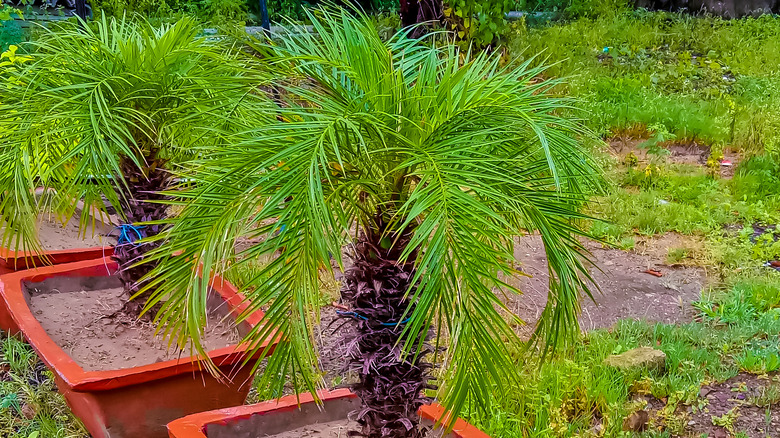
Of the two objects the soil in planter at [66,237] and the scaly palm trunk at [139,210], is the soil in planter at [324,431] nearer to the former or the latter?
the scaly palm trunk at [139,210]

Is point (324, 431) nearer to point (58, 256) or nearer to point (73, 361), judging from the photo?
point (73, 361)

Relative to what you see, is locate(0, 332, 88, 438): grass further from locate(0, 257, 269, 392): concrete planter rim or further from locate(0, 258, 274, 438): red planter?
locate(0, 257, 269, 392): concrete planter rim

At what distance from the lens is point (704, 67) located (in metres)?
6.91

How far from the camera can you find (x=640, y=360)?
2705mm

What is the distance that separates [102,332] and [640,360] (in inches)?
79.3

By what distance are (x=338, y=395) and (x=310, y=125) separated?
38.4 inches

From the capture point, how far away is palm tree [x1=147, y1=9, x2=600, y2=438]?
3.78 ft

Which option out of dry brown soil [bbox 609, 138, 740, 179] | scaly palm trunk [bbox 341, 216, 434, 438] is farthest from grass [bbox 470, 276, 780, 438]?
dry brown soil [bbox 609, 138, 740, 179]

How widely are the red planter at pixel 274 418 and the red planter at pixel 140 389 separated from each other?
0.46ft

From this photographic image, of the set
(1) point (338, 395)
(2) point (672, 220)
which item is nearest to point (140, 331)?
(1) point (338, 395)

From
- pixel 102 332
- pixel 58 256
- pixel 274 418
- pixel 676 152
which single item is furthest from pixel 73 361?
pixel 676 152

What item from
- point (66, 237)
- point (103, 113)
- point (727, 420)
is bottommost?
point (727, 420)

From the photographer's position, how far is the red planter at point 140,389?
2.03 metres

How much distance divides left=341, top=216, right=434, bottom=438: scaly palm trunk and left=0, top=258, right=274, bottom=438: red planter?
52cm
